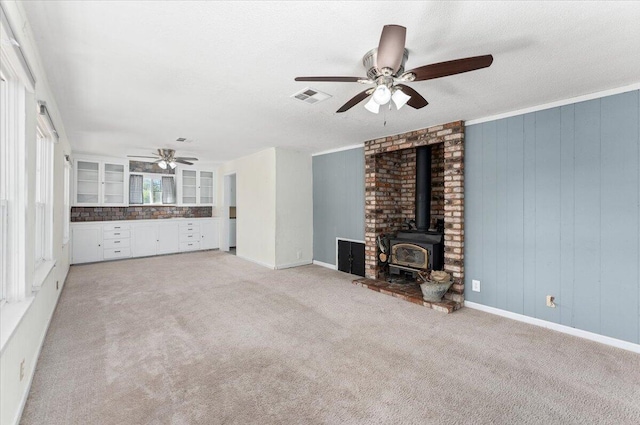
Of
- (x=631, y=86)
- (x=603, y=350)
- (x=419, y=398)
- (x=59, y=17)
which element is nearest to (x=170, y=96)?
(x=59, y=17)

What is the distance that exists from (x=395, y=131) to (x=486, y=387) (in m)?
3.30

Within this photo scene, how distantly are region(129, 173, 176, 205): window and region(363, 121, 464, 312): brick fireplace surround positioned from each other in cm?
534

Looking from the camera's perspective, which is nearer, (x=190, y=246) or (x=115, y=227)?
(x=115, y=227)

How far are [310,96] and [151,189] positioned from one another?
6112 mm

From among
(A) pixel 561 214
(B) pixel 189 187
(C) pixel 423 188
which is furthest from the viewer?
(B) pixel 189 187

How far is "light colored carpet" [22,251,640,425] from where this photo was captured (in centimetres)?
185

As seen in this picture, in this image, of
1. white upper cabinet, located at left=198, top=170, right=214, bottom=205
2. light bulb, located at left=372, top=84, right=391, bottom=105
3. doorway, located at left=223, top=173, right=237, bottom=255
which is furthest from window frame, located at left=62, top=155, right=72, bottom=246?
light bulb, located at left=372, top=84, right=391, bottom=105

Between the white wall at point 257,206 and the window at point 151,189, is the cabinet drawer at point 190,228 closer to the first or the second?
the window at point 151,189

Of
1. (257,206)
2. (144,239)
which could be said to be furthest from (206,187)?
(257,206)

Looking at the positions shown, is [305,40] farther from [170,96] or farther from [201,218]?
[201,218]

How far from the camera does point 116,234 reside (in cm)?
671

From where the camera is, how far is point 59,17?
171 cm

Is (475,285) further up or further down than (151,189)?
further down

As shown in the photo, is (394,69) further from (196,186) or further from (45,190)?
(196,186)
